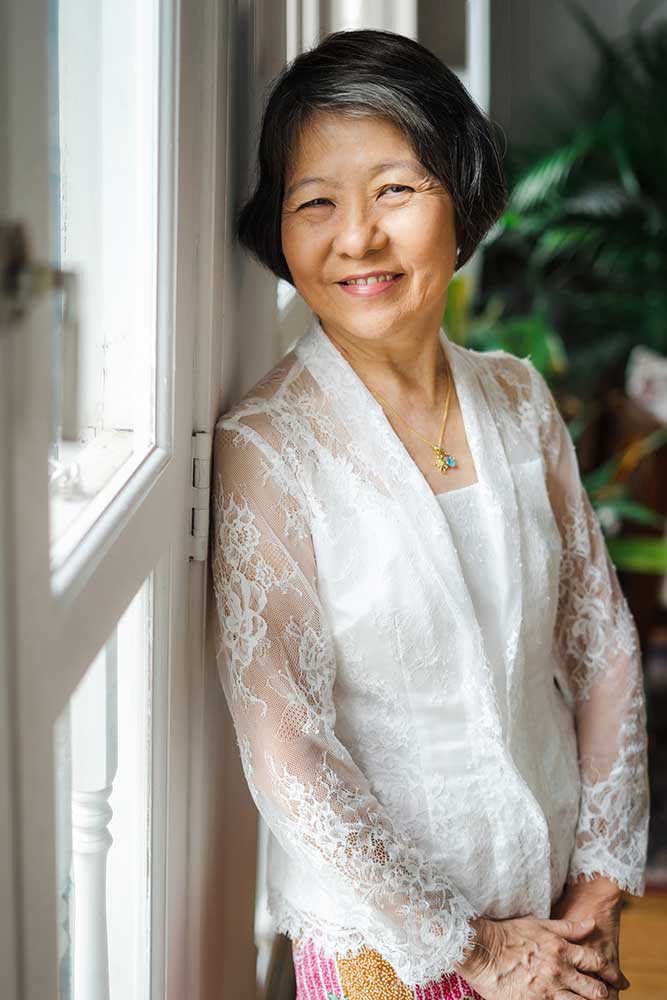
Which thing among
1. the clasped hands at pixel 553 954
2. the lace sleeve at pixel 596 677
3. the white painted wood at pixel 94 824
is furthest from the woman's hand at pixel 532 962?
the white painted wood at pixel 94 824

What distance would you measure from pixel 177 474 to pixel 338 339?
1.08 ft

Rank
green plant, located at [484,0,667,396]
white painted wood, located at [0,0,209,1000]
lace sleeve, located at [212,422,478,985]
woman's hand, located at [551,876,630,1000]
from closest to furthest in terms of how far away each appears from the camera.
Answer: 1. white painted wood, located at [0,0,209,1000]
2. lace sleeve, located at [212,422,478,985]
3. woman's hand, located at [551,876,630,1000]
4. green plant, located at [484,0,667,396]

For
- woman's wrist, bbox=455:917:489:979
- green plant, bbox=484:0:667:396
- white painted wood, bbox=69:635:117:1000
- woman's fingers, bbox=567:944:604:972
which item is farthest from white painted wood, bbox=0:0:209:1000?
green plant, bbox=484:0:667:396

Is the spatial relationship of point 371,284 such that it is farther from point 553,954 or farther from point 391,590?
point 553,954

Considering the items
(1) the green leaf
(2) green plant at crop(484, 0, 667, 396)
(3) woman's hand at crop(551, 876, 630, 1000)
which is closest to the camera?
(3) woman's hand at crop(551, 876, 630, 1000)

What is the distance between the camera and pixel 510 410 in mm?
1522

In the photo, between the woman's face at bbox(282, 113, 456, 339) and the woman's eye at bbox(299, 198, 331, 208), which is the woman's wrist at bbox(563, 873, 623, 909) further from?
the woman's eye at bbox(299, 198, 331, 208)

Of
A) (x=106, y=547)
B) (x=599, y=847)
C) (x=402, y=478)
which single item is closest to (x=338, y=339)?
(x=402, y=478)

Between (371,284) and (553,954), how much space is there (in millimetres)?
816

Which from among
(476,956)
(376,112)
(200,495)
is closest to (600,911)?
(476,956)

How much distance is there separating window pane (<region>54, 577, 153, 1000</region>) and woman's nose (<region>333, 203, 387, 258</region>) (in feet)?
1.40

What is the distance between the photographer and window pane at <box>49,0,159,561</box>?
0.78 m

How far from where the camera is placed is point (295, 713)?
1.17 m

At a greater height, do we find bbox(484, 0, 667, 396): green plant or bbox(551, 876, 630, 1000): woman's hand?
bbox(484, 0, 667, 396): green plant
